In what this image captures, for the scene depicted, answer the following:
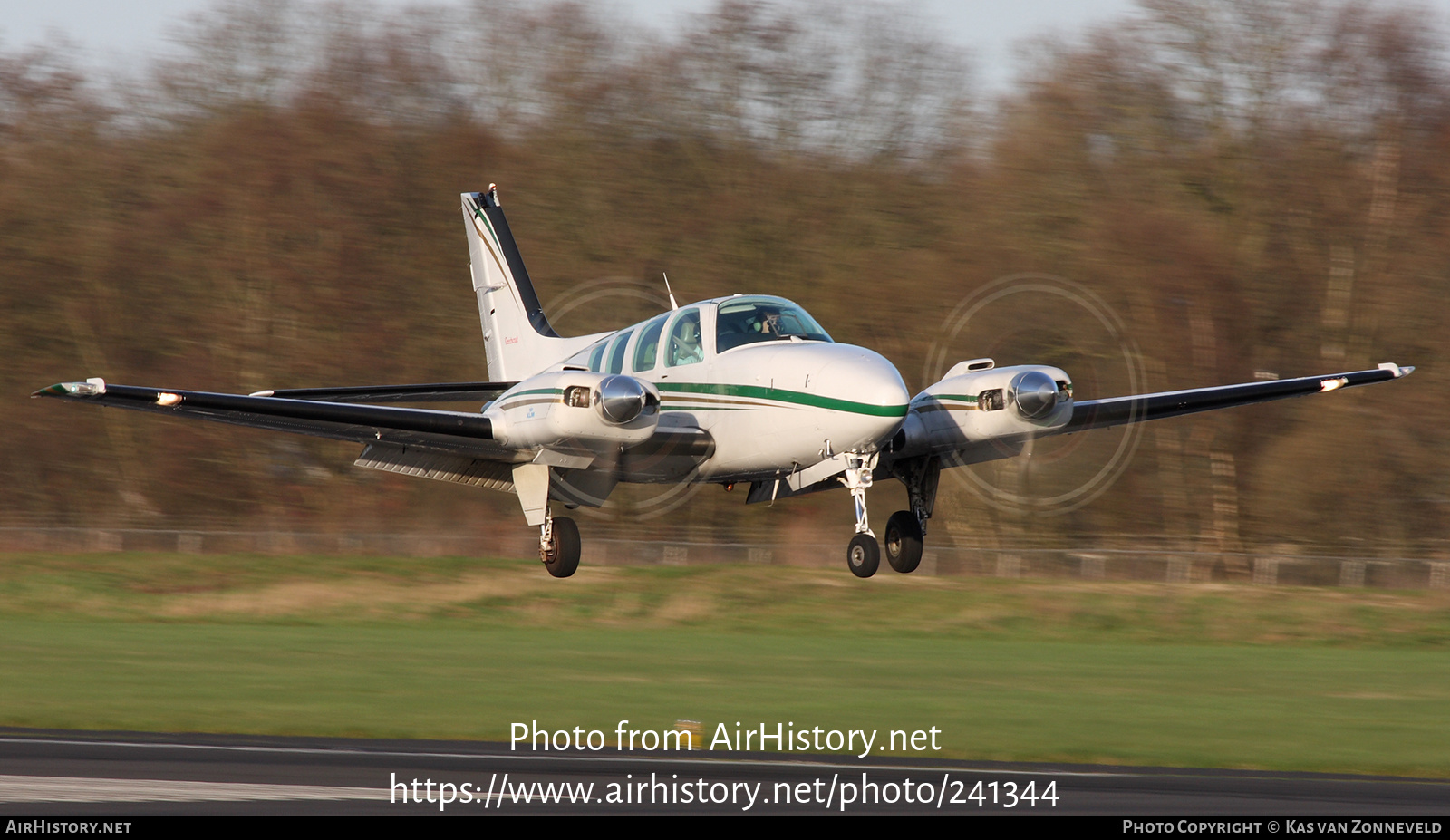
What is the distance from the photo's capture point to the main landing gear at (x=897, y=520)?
16.6m

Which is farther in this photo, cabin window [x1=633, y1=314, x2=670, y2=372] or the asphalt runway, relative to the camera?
the asphalt runway

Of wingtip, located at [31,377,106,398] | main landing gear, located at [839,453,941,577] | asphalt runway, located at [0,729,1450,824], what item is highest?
wingtip, located at [31,377,106,398]

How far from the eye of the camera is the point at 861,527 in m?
16.7

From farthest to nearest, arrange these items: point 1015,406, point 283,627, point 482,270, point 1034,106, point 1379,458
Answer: point 283,627, point 1034,106, point 1379,458, point 482,270, point 1015,406

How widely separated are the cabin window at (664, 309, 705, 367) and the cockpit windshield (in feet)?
0.90

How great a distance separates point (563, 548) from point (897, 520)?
4.15 metres

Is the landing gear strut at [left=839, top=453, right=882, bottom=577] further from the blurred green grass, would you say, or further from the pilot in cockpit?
the blurred green grass

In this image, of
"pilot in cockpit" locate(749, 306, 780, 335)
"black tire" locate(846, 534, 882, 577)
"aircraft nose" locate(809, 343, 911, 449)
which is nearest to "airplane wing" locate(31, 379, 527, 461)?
"pilot in cockpit" locate(749, 306, 780, 335)

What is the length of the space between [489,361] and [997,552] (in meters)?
19.6

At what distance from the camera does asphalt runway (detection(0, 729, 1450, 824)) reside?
62.7 feet

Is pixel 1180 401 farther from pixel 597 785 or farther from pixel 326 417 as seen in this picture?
pixel 326 417

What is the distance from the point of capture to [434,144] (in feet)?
145
